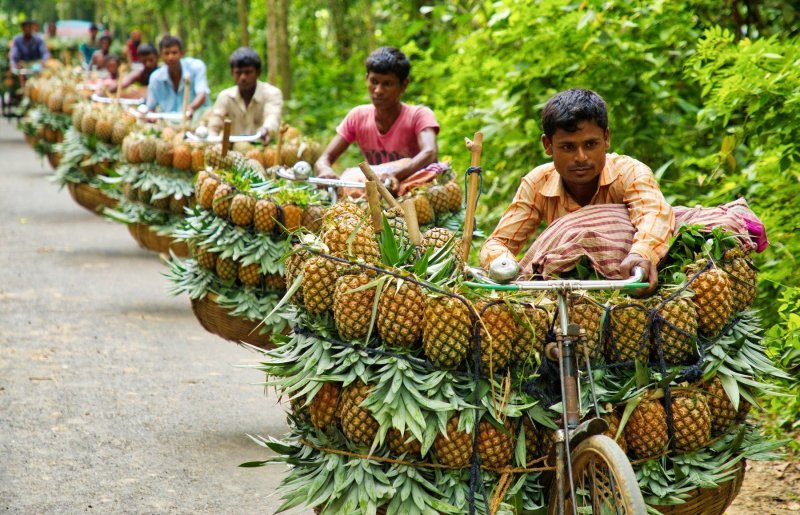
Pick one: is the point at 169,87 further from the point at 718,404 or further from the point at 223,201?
the point at 718,404

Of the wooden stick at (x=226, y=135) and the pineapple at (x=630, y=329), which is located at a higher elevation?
the wooden stick at (x=226, y=135)

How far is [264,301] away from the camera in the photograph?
6254 millimetres

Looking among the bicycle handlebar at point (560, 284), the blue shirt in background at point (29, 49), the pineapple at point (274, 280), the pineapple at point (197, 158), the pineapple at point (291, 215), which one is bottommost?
the pineapple at point (274, 280)

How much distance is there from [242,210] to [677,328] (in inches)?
129

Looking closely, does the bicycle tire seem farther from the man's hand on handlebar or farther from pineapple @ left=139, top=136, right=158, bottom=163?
pineapple @ left=139, top=136, right=158, bottom=163

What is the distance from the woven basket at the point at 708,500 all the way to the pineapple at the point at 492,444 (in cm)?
61

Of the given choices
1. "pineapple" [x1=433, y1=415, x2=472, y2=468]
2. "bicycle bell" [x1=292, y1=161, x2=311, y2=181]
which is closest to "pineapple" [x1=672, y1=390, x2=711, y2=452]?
"pineapple" [x1=433, y1=415, x2=472, y2=468]

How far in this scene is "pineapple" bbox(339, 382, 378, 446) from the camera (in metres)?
3.71

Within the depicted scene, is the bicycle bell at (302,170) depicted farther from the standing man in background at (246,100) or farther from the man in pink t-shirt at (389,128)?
the standing man in background at (246,100)

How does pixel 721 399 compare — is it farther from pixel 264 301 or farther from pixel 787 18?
pixel 787 18

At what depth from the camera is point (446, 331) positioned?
3580 mm

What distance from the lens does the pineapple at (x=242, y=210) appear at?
6387 mm

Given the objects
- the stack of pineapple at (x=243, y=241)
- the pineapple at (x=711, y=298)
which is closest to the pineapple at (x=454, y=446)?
the pineapple at (x=711, y=298)

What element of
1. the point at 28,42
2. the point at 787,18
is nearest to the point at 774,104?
the point at 787,18
